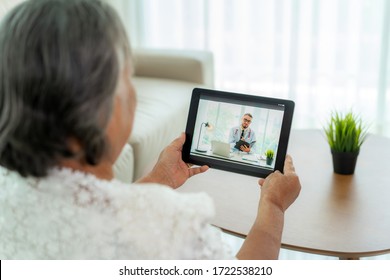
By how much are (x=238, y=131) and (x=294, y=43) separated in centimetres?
182

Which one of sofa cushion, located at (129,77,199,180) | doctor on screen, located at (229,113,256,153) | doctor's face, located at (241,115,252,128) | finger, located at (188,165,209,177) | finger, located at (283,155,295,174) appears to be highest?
doctor's face, located at (241,115,252,128)

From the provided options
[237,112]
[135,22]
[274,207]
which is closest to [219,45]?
[135,22]

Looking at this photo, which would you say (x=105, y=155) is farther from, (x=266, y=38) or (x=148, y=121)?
(x=266, y=38)

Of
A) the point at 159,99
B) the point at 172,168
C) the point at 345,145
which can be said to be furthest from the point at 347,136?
the point at 159,99

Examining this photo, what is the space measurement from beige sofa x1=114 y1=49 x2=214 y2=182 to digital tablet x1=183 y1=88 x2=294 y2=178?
2.18ft

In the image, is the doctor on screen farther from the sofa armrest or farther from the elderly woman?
the sofa armrest

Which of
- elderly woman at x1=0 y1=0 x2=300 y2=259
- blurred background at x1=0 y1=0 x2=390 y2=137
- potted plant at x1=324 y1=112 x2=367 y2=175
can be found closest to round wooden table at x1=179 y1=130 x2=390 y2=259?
potted plant at x1=324 y1=112 x2=367 y2=175

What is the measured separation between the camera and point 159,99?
239 cm

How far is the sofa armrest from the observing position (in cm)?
260

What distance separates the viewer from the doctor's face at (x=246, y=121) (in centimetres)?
125

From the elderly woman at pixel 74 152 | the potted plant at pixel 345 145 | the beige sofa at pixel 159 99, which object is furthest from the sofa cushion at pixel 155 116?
the elderly woman at pixel 74 152

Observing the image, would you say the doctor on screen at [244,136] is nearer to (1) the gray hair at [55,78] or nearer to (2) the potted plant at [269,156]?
(2) the potted plant at [269,156]

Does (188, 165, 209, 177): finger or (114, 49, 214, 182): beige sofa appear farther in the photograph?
(114, 49, 214, 182): beige sofa

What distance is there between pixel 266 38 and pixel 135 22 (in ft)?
2.47
